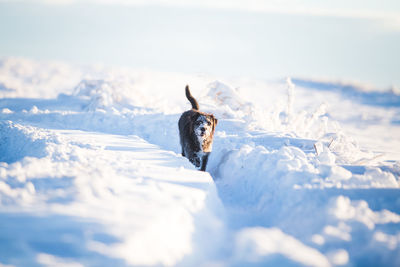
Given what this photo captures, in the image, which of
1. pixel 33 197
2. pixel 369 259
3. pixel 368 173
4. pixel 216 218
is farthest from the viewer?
pixel 368 173

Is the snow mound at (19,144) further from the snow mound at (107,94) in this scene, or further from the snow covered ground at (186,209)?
the snow mound at (107,94)

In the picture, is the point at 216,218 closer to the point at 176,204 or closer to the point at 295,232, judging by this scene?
the point at 176,204

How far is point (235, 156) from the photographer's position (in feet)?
15.3

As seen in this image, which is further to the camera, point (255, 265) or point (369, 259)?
point (369, 259)

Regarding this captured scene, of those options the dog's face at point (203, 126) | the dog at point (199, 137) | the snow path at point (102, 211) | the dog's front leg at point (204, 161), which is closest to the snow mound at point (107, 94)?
the dog at point (199, 137)

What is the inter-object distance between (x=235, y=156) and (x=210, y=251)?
2351 mm

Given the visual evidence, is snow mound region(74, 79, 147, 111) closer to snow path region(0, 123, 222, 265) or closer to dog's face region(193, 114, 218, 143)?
dog's face region(193, 114, 218, 143)

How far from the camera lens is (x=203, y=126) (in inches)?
200

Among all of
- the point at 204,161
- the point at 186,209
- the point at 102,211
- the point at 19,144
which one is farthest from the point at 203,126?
the point at 19,144

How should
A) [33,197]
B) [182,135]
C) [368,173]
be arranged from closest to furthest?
[33,197] < [368,173] < [182,135]

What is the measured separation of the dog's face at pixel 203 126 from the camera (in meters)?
5.08

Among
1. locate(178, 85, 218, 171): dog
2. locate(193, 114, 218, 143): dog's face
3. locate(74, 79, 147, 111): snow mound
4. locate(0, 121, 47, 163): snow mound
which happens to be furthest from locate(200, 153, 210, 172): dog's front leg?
locate(74, 79, 147, 111): snow mound

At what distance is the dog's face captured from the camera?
508 cm

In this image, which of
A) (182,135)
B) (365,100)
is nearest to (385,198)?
(182,135)
